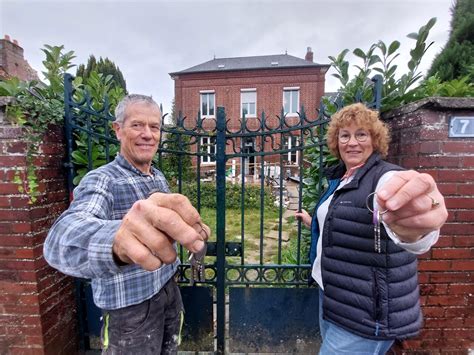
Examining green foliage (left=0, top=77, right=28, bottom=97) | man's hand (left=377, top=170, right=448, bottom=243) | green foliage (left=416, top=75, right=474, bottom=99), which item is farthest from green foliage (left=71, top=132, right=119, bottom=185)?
green foliage (left=416, top=75, right=474, bottom=99)

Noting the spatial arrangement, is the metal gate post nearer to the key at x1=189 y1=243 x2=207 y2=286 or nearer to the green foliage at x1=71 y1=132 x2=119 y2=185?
the green foliage at x1=71 y1=132 x2=119 y2=185

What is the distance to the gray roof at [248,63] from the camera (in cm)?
1877

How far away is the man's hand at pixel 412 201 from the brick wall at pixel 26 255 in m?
2.14

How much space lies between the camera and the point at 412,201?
0.79 m

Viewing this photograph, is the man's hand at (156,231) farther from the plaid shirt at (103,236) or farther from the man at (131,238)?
the plaid shirt at (103,236)

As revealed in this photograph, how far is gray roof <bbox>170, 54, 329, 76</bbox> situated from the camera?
739 inches

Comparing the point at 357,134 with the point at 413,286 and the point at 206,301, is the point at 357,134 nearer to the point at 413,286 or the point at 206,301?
the point at 413,286

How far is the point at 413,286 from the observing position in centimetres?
129

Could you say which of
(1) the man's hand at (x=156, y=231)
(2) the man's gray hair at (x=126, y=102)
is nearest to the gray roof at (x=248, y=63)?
(2) the man's gray hair at (x=126, y=102)

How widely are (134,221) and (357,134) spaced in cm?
128

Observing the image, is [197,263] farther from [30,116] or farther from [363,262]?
[30,116]

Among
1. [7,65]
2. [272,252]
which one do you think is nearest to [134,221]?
[272,252]

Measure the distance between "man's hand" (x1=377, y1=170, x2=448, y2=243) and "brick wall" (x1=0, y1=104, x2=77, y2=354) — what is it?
2142mm

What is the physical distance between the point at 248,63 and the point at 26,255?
21937 mm
